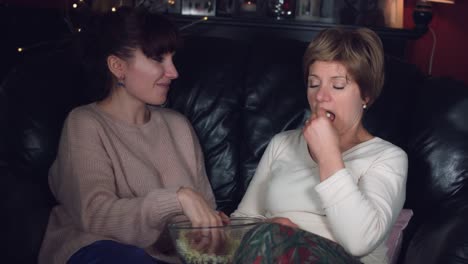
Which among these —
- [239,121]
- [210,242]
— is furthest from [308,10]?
[210,242]

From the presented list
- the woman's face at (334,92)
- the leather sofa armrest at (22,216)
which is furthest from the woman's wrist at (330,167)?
the leather sofa armrest at (22,216)

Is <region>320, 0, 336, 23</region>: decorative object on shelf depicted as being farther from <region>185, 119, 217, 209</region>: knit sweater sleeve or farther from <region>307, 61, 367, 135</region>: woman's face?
<region>307, 61, 367, 135</region>: woman's face

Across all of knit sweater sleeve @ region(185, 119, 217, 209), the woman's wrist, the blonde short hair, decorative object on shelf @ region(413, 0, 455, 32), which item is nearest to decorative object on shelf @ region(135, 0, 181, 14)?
decorative object on shelf @ region(413, 0, 455, 32)

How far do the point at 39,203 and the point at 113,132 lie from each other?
331 millimetres

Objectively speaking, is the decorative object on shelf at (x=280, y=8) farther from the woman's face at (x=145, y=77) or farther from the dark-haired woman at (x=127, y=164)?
the woman's face at (x=145, y=77)

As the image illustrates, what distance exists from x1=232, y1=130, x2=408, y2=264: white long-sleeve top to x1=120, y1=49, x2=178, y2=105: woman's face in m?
0.43

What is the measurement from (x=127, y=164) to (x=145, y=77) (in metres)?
0.30

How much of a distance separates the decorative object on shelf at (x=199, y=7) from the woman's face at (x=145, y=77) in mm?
2250

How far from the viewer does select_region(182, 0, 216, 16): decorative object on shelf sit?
4.32 meters

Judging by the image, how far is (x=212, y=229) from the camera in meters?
1.50

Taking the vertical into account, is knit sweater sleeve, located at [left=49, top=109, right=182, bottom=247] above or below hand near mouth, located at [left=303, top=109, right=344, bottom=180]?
below

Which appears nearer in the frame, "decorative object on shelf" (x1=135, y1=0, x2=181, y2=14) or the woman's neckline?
the woman's neckline

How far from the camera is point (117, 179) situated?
202 cm

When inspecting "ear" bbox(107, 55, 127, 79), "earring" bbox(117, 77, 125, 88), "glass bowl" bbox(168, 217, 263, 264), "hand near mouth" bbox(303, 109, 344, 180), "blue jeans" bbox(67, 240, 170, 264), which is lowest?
"blue jeans" bbox(67, 240, 170, 264)
